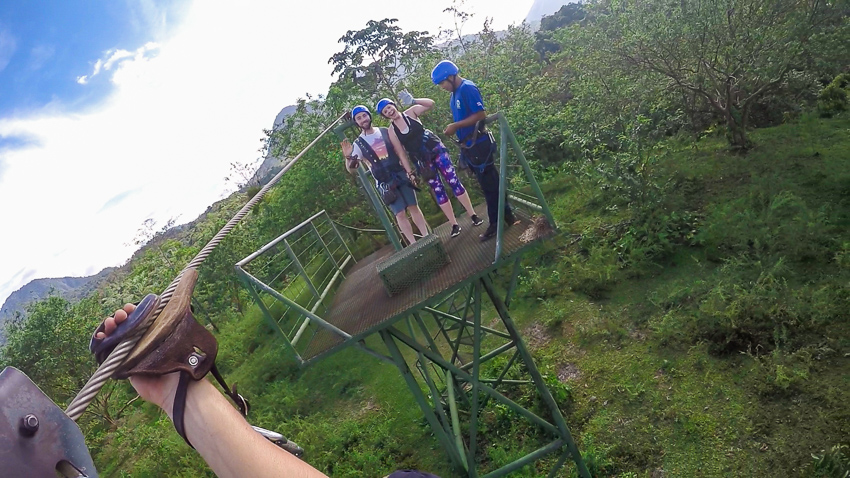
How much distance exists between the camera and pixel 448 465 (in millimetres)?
5422

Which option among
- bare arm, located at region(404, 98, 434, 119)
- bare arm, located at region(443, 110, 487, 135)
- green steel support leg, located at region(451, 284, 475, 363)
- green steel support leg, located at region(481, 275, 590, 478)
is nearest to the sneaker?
green steel support leg, located at region(481, 275, 590, 478)

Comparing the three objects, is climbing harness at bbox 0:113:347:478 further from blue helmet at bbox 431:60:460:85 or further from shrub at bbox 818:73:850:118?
shrub at bbox 818:73:850:118

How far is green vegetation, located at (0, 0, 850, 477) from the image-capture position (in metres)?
4.55

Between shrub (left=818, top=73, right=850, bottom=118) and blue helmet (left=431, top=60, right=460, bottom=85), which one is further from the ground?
blue helmet (left=431, top=60, right=460, bottom=85)

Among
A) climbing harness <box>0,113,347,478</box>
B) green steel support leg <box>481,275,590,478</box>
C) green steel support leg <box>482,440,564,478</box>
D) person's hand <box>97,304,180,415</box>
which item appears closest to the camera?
climbing harness <box>0,113,347,478</box>

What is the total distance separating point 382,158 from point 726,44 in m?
6.96

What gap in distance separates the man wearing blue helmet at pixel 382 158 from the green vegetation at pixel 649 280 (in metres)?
2.97

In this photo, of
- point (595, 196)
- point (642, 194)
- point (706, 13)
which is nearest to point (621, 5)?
point (706, 13)

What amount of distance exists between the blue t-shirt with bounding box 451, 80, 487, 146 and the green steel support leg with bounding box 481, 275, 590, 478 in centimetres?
114

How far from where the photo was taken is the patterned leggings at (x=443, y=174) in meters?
4.35

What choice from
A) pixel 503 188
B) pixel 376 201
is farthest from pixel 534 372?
pixel 376 201

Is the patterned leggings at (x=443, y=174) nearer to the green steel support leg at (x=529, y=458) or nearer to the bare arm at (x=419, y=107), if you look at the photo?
the bare arm at (x=419, y=107)

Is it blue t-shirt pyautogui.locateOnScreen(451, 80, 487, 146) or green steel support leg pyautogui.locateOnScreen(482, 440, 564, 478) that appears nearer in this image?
blue t-shirt pyautogui.locateOnScreen(451, 80, 487, 146)

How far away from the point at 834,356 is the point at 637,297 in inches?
87.3
